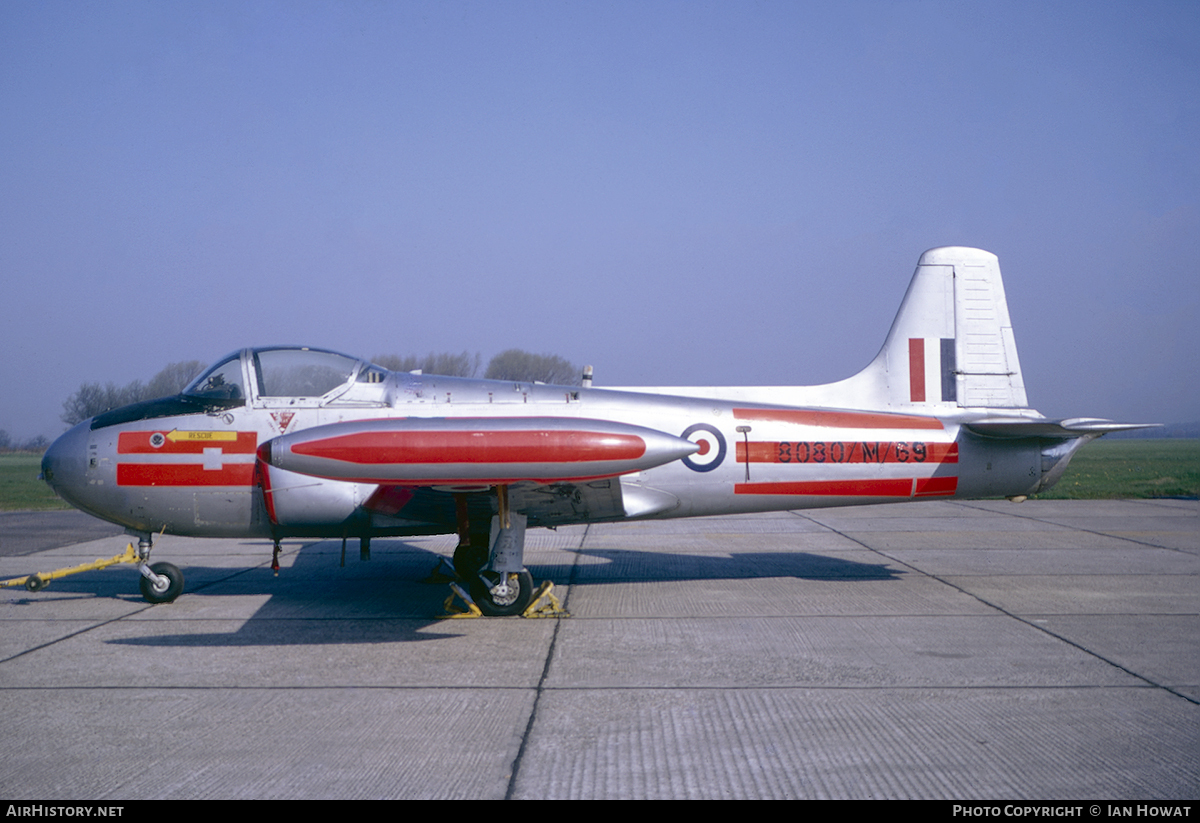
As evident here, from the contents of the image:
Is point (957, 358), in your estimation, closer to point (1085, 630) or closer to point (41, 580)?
point (1085, 630)

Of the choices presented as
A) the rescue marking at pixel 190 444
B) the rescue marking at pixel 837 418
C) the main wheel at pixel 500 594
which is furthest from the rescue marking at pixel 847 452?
the rescue marking at pixel 190 444

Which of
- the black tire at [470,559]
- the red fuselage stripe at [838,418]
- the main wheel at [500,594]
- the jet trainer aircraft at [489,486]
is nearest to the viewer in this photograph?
the main wheel at [500,594]

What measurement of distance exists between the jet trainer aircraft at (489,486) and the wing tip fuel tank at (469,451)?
1.04 m

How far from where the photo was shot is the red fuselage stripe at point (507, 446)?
19.1 ft

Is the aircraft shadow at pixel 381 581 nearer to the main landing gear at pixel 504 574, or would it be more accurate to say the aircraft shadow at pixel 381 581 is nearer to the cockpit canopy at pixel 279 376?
the main landing gear at pixel 504 574

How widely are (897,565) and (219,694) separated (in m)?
7.50

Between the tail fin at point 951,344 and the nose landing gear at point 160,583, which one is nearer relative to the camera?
the nose landing gear at point 160,583

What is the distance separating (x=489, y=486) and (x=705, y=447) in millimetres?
2226

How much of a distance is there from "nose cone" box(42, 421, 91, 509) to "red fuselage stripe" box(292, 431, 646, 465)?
351 cm

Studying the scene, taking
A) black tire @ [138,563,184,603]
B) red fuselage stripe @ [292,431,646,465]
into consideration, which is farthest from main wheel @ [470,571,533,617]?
black tire @ [138,563,184,603]

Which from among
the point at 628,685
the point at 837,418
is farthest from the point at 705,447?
the point at 628,685

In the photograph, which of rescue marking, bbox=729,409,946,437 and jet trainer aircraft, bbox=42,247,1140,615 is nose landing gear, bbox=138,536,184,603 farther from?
rescue marking, bbox=729,409,946,437

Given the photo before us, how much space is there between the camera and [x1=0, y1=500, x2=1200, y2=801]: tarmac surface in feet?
12.7

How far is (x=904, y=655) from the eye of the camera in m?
5.93
